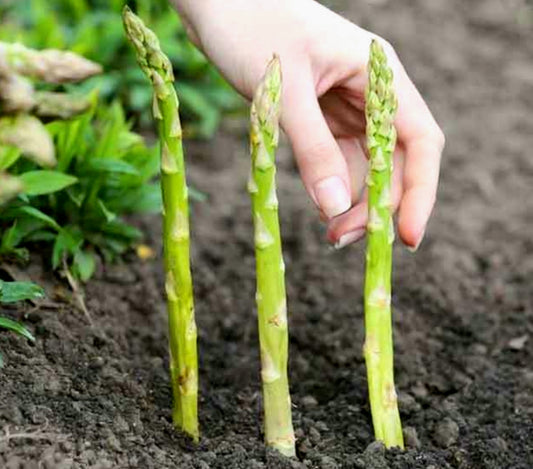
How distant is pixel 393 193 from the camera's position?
310 centimetres

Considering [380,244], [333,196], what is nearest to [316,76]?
[333,196]

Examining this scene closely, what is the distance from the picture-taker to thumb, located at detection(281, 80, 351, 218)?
2.84 m

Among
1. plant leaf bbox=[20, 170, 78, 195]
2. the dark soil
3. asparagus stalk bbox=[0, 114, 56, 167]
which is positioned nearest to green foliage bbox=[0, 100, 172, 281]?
plant leaf bbox=[20, 170, 78, 195]

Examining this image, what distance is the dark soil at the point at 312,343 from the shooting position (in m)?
2.89

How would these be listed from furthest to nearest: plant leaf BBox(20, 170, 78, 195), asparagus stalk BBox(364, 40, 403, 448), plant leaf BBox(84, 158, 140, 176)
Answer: plant leaf BBox(84, 158, 140, 176) → plant leaf BBox(20, 170, 78, 195) → asparagus stalk BBox(364, 40, 403, 448)

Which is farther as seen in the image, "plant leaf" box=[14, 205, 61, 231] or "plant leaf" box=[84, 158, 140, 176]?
"plant leaf" box=[84, 158, 140, 176]

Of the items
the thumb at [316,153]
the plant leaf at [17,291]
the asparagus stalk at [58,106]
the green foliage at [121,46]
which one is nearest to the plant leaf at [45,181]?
the plant leaf at [17,291]

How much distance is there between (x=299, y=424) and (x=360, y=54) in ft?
3.24

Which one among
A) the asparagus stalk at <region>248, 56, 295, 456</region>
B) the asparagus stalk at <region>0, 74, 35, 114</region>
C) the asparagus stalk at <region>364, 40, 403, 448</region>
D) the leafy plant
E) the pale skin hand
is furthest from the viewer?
the leafy plant

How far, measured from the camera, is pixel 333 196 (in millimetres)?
2828

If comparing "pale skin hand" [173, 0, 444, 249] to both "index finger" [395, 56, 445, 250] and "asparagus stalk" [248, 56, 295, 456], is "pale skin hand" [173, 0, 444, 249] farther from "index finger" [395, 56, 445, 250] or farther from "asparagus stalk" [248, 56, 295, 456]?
"asparagus stalk" [248, 56, 295, 456]

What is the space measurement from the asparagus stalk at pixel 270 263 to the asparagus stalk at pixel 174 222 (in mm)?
192

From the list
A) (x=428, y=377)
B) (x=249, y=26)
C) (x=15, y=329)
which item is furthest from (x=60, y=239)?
(x=428, y=377)

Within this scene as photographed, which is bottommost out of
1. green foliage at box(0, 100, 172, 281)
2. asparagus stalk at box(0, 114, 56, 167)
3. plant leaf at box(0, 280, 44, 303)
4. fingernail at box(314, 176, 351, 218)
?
green foliage at box(0, 100, 172, 281)
